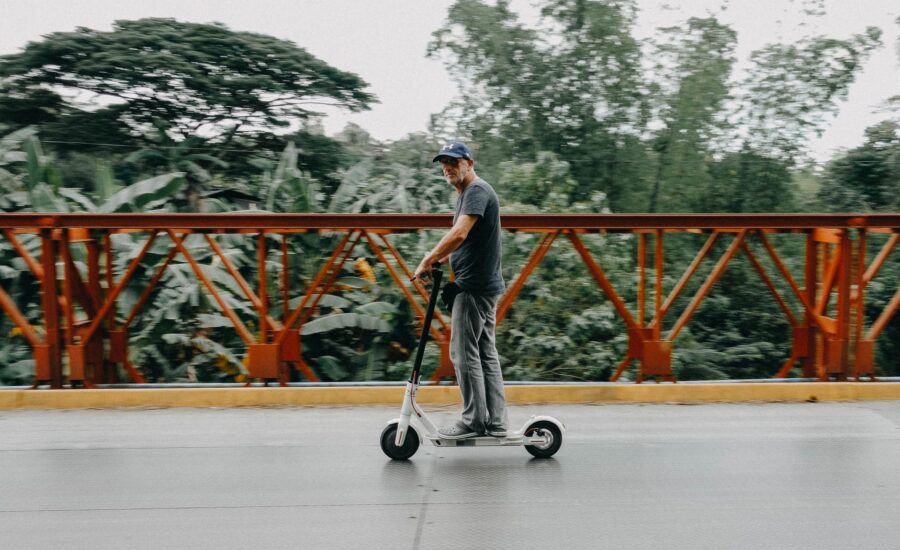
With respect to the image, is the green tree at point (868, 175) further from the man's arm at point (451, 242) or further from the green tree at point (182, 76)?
the man's arm at point (451, 242)

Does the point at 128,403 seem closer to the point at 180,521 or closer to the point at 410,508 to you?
the point at 180,521

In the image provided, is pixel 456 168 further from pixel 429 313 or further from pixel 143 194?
pixel 143 194

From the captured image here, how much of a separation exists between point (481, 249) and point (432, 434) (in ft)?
3.76

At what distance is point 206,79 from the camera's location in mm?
13453

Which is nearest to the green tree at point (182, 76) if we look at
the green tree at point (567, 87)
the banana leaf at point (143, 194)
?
the green tree at point (567, 87)

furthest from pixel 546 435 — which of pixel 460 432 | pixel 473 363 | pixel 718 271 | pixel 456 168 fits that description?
pixel 718 271

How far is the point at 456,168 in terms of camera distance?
510cm

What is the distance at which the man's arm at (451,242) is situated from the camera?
5000 mm

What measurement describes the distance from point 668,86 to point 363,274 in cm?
568

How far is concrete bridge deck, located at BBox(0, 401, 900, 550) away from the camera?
4.24 m

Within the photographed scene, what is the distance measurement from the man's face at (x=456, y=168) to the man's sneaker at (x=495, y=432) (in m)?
1.47

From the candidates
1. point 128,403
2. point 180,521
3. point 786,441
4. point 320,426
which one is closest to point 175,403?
point 128,403

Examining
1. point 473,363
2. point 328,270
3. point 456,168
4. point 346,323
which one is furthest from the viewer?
point 346,323

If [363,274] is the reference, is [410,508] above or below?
below
